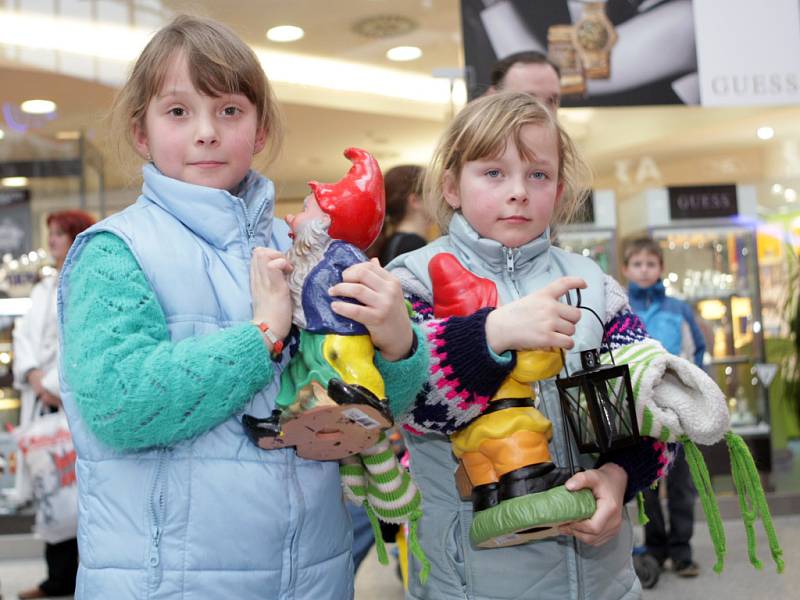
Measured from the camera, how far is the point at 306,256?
1121mm

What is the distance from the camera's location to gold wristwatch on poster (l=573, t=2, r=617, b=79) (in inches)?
142

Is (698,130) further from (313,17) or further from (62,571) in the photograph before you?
(62,571)

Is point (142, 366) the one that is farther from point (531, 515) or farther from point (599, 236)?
point (599, 236)

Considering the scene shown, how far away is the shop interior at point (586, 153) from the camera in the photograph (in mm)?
5168

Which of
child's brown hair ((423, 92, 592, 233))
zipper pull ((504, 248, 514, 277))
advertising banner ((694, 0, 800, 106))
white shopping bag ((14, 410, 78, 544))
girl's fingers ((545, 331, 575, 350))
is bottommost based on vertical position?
white shopping bag ((14, 410, 78, 544))

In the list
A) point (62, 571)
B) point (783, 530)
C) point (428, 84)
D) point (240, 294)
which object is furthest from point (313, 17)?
point (240, 294)

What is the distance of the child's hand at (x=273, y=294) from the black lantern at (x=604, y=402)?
429mm

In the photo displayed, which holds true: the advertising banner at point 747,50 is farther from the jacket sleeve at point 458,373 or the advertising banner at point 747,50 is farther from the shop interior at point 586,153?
the jacket sleeve at point 458,373

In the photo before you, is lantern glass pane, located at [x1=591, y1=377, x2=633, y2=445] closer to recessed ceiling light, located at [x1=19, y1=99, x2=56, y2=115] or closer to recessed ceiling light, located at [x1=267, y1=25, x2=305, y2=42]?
recessed ceiling light, located at [x1=267, y1=25, x2=305, y2=42]

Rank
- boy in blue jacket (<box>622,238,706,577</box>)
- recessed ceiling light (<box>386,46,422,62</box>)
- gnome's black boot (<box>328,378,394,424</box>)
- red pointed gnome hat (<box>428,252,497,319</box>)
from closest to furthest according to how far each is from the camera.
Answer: gnome's black boot (<box>328,378,394,424</box>)
red pointed gnome hat (<box>428,252,497,319</box>)
boy in blue jacket (<box>622,238,706,577</box>)
recessed ceiling light (<box>386,46,422,62</box>)

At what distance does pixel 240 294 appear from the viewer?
1191 mm

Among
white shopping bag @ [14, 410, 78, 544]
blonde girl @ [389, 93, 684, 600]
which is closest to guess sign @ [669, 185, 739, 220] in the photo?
white shopping bag @ [14, 410, 78, 544]

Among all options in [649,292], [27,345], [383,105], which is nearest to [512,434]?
[649,292]

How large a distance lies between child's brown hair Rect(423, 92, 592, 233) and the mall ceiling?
356cm
